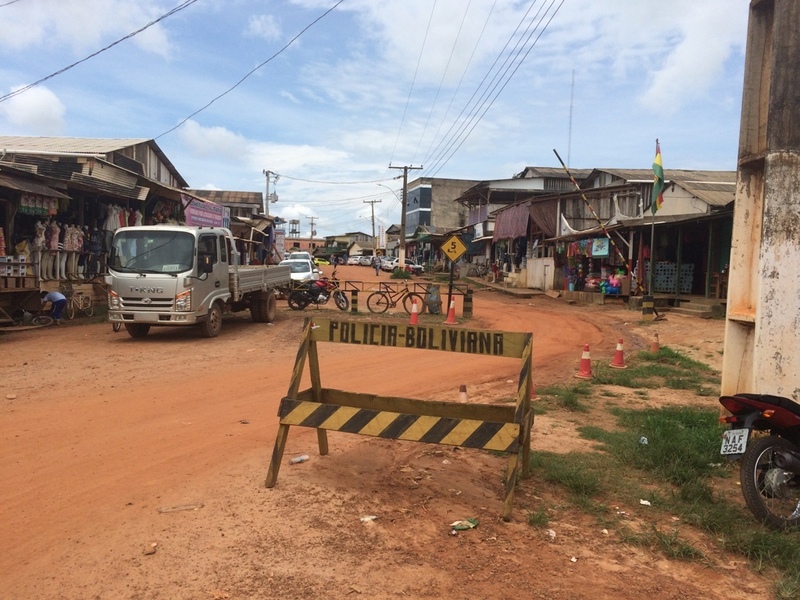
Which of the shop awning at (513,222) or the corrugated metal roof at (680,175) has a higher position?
the corrugated metal roof at (680,175)

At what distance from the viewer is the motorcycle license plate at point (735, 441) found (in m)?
4.39

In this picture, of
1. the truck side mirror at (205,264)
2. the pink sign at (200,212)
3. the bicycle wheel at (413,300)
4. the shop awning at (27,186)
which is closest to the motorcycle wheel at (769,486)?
the truck side mirror at (205,264)

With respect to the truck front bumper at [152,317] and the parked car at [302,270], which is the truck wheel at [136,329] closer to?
the truck front bumper at [152,317]

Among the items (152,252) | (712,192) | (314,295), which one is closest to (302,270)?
(314,295)

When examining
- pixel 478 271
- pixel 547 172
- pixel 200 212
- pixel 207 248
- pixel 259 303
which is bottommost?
pixel 259 303

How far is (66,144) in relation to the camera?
23.6m

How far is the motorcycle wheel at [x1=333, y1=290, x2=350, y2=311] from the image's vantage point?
1941cm

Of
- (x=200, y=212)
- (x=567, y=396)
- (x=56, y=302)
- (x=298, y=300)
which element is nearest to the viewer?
(x=567, y=396)

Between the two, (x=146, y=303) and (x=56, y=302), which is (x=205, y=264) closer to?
(x=146, y=303)

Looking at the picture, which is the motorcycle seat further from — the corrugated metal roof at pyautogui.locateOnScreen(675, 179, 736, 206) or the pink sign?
the pink sign

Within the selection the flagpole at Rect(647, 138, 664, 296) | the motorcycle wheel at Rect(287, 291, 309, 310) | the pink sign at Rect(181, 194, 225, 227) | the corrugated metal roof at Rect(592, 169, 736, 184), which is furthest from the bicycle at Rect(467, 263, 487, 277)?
the motorcycle wheel at Rect(287, 291, 309, 310)

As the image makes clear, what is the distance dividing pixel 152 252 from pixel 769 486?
11246mm

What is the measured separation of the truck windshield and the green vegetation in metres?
7.79

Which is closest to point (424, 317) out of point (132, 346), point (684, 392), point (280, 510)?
point (132, 346)
